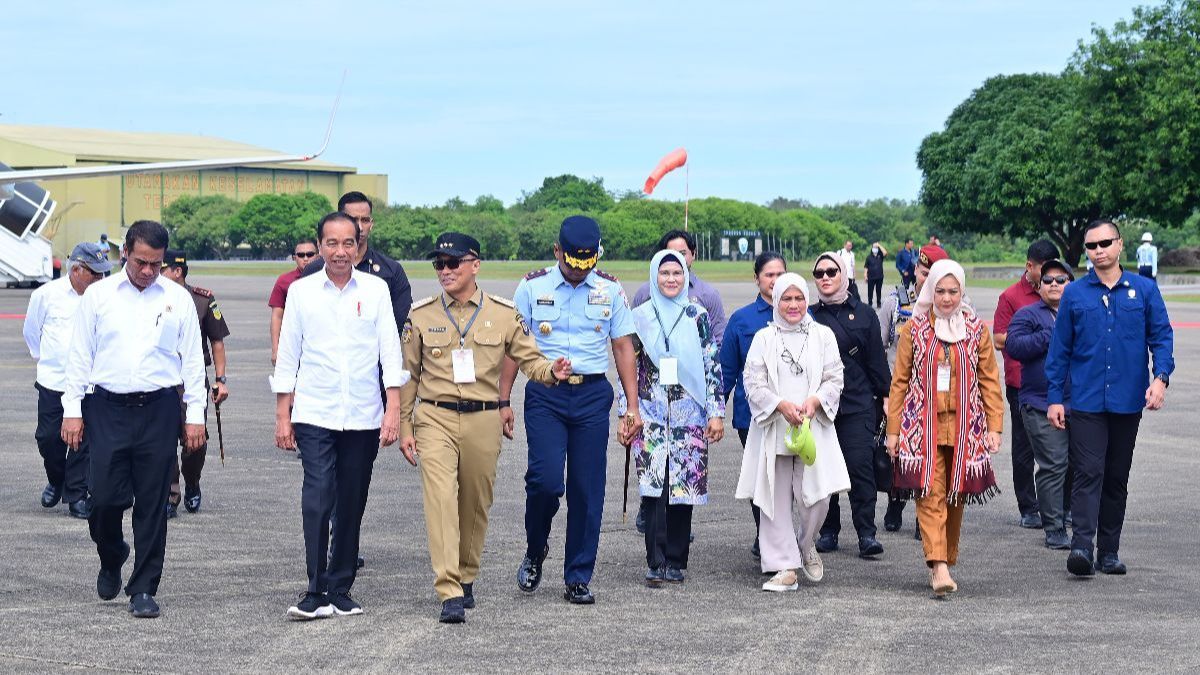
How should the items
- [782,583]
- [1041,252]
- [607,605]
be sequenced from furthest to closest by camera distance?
1. [1041,252]
2. [782,583]
3. [607,605]

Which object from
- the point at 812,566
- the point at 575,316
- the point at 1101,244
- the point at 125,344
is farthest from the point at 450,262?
the point at 1101,244

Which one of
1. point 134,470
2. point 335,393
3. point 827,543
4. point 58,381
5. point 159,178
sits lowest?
point 827,543

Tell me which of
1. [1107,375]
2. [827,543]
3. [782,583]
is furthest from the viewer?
[827,543]

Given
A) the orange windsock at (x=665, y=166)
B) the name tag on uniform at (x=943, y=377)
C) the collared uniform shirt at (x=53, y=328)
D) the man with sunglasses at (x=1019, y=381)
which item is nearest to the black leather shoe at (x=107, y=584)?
the collared uniform shirt at (x=53, y=328)

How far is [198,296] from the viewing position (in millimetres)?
10281

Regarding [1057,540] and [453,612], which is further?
[1057,540]

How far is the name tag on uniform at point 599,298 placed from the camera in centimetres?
795

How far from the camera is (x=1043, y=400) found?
385 inches

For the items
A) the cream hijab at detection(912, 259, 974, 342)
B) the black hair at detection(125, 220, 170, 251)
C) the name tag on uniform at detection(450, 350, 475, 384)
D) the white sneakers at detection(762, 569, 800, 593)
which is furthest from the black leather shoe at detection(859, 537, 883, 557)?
the black hair at detection(125, 220, 170, 251)

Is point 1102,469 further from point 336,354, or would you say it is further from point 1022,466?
point 336,354

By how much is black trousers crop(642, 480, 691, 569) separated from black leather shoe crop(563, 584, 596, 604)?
681 mm

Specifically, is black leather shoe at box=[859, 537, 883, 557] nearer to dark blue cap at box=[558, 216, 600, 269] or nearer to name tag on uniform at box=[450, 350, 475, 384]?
dark blue cap at box=[558, 216, 600, 269]

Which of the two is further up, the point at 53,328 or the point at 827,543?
the point at 53,328

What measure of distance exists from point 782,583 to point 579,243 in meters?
2.06
